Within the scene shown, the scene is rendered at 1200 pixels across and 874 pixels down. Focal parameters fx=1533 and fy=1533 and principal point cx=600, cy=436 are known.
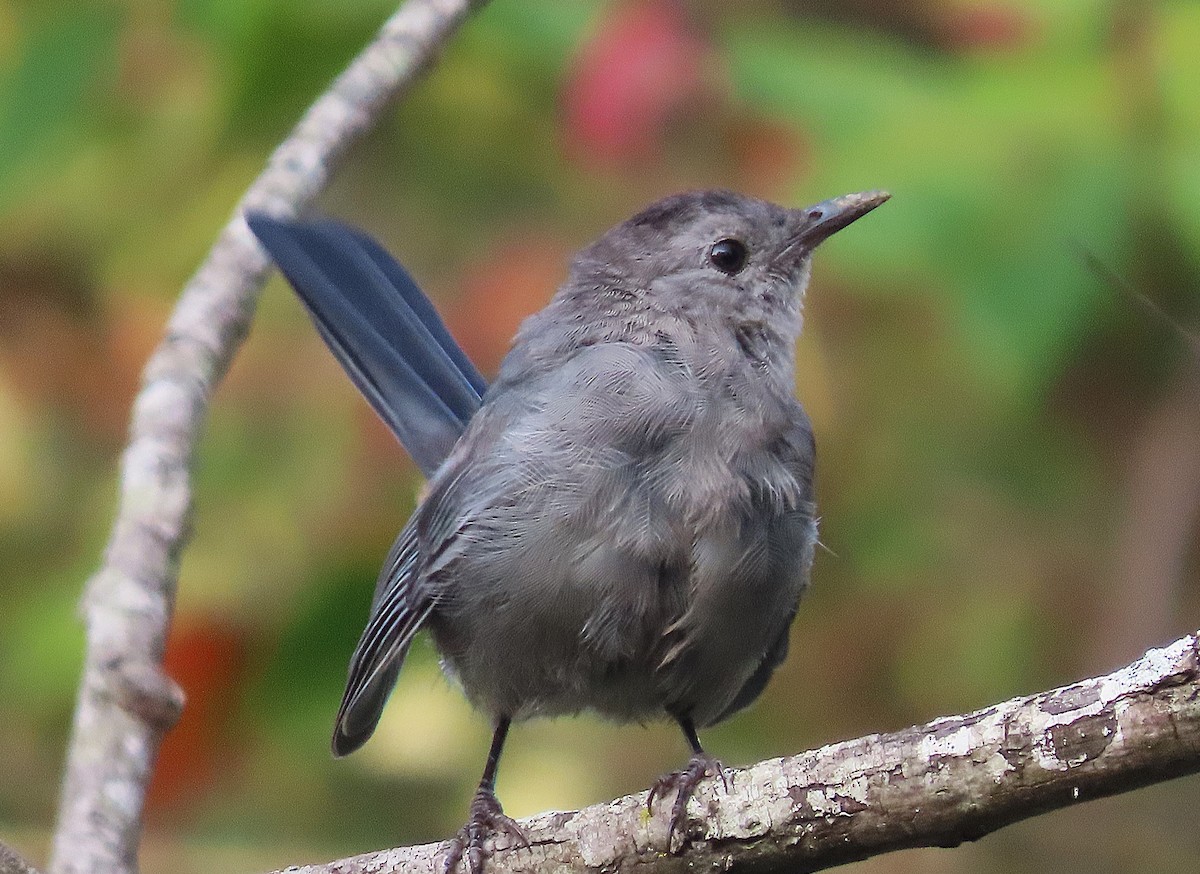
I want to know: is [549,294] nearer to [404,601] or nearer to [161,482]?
[404,601]

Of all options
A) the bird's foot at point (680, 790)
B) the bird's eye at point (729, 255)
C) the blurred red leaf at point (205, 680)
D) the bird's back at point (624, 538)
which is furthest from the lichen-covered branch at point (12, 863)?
the bird's eye at point (729, 255)

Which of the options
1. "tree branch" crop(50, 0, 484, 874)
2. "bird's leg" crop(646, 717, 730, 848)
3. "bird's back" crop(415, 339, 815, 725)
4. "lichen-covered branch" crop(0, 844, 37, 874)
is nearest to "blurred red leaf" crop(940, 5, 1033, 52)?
"bird's back" crop(415, 339, 815, 725)

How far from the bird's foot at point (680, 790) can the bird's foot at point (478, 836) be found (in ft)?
0.89

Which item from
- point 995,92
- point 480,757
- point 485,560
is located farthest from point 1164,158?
point 480,757

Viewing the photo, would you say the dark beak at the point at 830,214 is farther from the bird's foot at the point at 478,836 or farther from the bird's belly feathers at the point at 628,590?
the bird's foot at the point at 478,836

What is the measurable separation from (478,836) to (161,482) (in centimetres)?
110

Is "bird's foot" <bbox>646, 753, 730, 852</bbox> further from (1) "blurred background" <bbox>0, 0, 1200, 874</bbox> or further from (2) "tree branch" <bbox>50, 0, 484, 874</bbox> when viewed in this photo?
(1) "blurred background" <bbox>0, 0, 1200, 874</bbox>

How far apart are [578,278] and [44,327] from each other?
2.06m

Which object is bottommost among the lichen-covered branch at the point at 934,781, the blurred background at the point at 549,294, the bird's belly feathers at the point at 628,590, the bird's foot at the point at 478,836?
the lichen-covered branch at the point at 934,781

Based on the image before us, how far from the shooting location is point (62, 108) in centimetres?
358

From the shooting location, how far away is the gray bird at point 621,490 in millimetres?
3010

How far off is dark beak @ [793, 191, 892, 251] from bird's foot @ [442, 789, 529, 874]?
4.97 feet

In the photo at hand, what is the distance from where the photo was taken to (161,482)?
329 cm

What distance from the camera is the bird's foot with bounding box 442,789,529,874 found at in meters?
2.62
